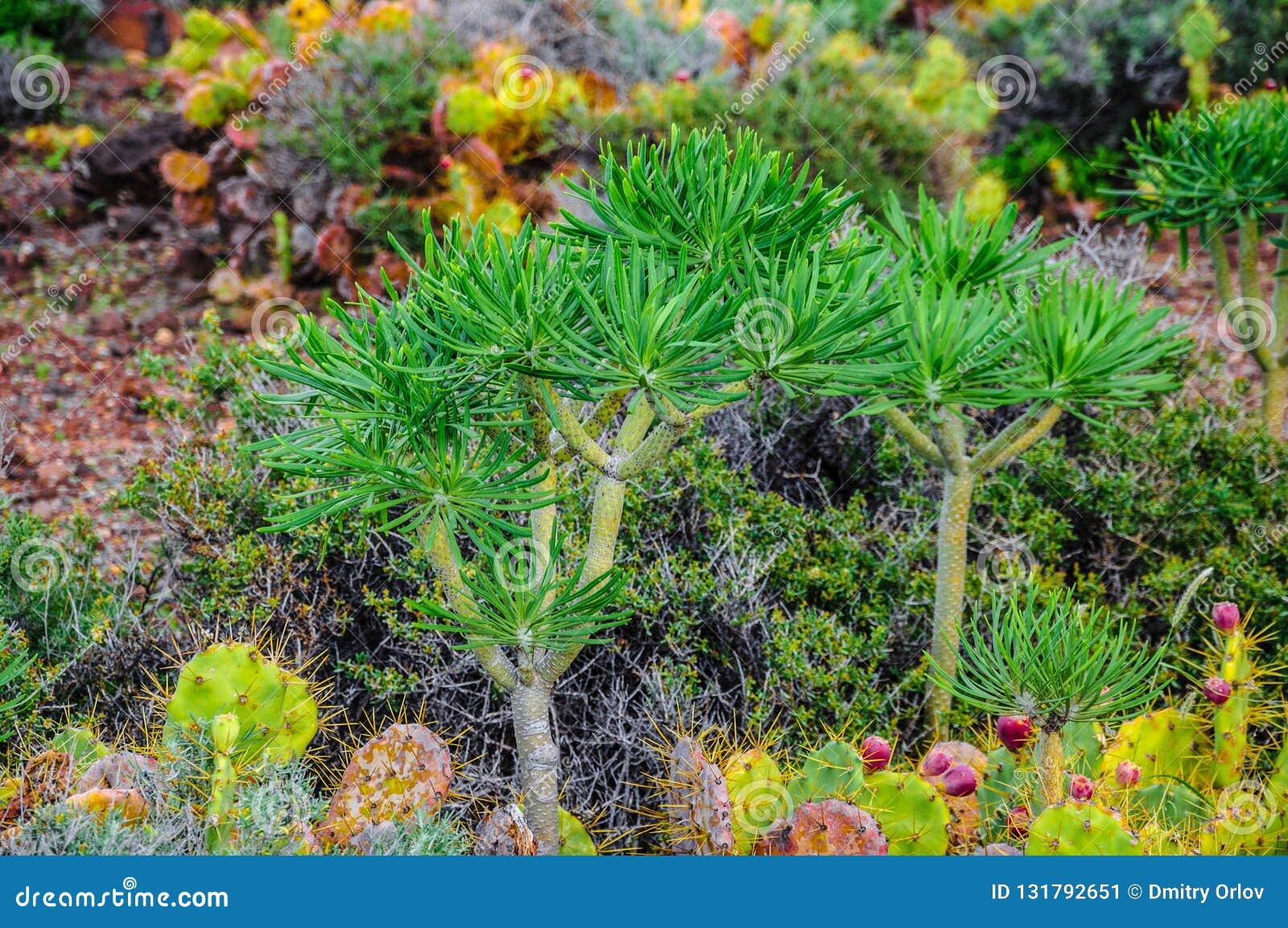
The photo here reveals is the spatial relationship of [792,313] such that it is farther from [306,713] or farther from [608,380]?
[306,713]

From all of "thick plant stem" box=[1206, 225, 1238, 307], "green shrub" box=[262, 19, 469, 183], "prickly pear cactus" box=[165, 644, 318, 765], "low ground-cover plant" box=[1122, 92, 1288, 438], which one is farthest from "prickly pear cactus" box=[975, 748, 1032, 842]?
"green shrub" box=[262, 19, 469, 183]

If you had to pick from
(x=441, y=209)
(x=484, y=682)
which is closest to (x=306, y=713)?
(x=484, y=682)

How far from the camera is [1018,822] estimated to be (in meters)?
2.12

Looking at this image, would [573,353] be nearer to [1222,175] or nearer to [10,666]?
[10,666]

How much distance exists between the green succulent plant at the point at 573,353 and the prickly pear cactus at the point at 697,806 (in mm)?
332

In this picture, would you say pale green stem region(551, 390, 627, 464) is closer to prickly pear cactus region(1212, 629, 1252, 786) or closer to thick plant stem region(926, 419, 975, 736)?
thick plant stem region(926, 419, 975, 736)

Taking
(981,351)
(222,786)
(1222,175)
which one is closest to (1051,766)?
(981,351)

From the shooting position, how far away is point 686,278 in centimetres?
164

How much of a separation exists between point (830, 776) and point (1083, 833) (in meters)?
0.49

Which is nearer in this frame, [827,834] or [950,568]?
[827,834]

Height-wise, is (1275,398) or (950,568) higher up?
(1275,398)

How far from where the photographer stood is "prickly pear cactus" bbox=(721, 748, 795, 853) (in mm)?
2023

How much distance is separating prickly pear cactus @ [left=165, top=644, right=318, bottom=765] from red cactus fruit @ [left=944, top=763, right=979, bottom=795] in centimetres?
131

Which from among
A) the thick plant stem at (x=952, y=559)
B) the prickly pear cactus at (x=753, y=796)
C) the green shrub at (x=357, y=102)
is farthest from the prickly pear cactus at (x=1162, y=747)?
the green shrub at (x=357, y=102)
